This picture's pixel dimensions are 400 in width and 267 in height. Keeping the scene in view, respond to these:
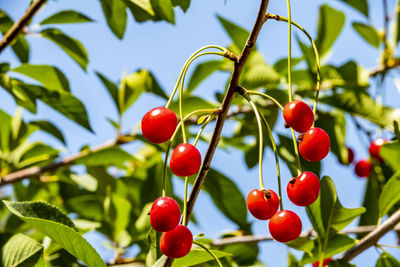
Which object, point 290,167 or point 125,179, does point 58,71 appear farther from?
point 290,167

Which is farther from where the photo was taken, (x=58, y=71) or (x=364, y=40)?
(x=364, y=40)

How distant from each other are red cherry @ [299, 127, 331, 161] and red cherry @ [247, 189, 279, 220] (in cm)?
12

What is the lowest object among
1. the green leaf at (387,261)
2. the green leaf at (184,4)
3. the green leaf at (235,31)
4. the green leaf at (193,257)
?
the green leaf at (387,261)

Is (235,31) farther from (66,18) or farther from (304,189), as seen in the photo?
(304,189)

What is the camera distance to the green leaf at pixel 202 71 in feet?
7.52

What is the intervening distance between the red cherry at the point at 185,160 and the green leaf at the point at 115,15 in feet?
2.73

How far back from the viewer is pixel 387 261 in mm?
1510

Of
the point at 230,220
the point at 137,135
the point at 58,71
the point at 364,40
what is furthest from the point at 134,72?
the point at 364,40

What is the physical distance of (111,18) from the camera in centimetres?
168

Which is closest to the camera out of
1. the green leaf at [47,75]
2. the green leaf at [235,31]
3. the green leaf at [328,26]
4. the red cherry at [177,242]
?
the red cherry at [177,242]

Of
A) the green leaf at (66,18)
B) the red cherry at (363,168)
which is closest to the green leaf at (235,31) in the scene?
the green leaf at (66,18)

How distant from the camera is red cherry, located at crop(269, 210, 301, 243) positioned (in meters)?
1.03

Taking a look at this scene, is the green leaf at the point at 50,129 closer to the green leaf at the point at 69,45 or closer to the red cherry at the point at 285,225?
the green leaf at the point at 69,45

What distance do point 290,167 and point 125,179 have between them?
97 cm
